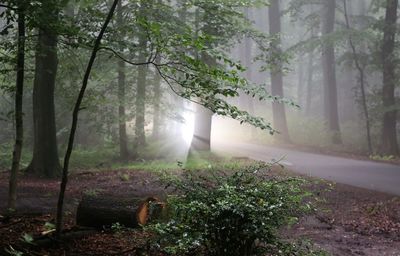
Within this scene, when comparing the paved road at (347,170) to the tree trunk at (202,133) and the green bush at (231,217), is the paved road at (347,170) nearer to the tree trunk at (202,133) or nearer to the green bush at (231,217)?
the tree trunk at (202,133)

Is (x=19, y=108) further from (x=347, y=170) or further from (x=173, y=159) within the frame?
(x=173, y=159)

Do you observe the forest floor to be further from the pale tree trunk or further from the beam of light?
the beam of light

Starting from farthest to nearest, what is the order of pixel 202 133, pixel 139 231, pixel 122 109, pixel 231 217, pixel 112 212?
pixel 202 133, pixel 122 109, pixel 112 212, pixel 139 231, pixel 231 217

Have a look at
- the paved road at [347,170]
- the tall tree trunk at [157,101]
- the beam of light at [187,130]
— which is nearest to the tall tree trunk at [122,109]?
the tall tree trunk at [157,101]

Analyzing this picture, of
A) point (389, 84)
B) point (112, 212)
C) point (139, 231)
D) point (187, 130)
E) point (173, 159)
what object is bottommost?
point (139, 231)

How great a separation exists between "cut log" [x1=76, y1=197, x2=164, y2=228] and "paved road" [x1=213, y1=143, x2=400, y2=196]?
837 centimetres

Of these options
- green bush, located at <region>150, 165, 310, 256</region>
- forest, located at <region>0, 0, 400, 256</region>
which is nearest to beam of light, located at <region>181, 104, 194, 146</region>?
forest, located at <region>0, 0, 400, 256</region>

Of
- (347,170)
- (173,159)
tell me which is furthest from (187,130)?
(347,170)

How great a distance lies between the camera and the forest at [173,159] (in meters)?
5.25

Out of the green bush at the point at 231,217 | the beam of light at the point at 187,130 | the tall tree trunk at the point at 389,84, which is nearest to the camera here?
the green bush at the point at 231,217

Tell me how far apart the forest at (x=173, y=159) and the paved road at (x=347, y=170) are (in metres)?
0.07

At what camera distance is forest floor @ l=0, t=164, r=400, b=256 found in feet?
21.6

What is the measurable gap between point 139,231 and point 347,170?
458 inches

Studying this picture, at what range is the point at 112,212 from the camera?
7535mm
